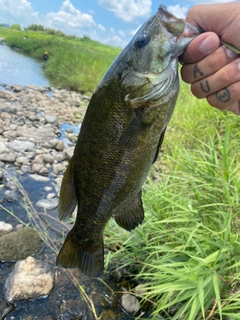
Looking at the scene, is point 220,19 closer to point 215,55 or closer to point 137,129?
point 215,55

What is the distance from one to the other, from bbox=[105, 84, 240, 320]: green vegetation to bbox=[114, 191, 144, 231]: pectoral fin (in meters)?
0.78

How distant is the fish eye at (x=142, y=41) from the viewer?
178 cm

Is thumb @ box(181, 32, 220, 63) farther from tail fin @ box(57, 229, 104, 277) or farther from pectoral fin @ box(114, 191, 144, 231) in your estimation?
tail fin @ box(57, 229, 104, 277)

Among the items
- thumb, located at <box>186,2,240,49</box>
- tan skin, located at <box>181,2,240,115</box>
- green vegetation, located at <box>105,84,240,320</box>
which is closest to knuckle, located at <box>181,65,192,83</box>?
tan skin, located at <box>181,2,240,115</box>

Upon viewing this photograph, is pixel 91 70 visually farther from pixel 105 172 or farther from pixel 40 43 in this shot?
pixel 40 43

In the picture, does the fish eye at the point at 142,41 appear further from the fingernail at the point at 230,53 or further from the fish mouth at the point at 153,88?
the fingernail at the point at 230,53

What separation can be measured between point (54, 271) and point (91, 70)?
48.3ft

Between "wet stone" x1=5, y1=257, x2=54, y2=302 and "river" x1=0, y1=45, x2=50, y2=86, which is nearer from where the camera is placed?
"wet stone" x1=5, y1=257, x2=54, y2=302

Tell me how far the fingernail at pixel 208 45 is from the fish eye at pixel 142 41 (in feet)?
0.95

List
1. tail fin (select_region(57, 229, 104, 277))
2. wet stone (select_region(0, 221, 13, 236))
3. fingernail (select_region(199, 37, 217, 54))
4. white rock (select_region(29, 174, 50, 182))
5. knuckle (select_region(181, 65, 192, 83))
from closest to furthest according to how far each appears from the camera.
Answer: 1. fingernail (select_region(199, 37, 217, 54))
2. knuckle (select_region(181, 65, 192, 83))
3. tail fin (select_region(57, 229, 104, 277))
4. wet stone (select_region(0, 221, 13, 236))
5. white rock (select_region(29, 174, 50, 182))

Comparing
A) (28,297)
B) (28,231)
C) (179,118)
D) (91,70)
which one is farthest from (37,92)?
(28,297)

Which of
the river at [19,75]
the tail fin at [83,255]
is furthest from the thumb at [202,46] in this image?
the river at [19,75]

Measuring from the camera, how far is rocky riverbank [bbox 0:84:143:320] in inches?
138

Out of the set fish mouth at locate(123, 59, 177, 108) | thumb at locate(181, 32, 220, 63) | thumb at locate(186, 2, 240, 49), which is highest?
thumb at locate(186, 2, 240, 49)
